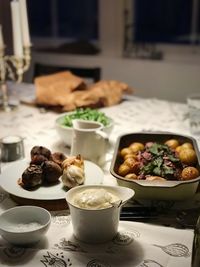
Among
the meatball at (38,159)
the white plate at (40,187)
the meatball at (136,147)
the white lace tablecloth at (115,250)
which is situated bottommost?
the white lace tablecloth at (115,250)

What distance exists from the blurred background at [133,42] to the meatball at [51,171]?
1.97 meters

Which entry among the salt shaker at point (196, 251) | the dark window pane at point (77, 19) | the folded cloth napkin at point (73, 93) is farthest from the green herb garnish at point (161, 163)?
the dark window pane at point (77, 19)

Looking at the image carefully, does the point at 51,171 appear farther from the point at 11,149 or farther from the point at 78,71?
the point at 78,71

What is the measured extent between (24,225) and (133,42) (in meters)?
2.64

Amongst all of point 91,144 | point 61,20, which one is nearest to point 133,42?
point 61,20

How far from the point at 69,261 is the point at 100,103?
116 centimetres

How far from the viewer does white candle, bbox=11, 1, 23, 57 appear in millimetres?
1614

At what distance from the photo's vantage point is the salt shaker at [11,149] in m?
1.24

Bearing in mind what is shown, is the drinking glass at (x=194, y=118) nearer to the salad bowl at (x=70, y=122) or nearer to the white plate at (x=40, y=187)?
the salad bowl at (x=70, y=122)

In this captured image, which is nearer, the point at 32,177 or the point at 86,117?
the point at 32,177

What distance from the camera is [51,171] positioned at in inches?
40.4

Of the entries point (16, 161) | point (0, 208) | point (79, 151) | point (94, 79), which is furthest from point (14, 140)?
point (94, 79)

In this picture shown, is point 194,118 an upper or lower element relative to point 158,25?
lower

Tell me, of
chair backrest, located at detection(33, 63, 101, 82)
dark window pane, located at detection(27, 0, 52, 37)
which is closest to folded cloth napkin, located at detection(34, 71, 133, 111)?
chair backrest, located at detection(33, 63, 101, 82)
